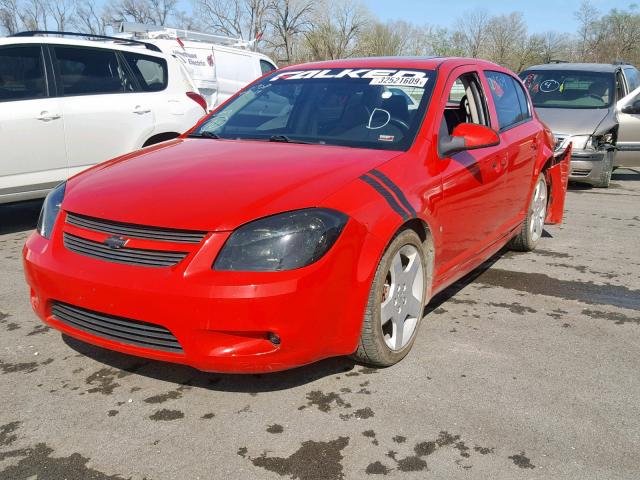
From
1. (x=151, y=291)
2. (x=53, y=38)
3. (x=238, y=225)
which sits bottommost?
(x=151, y=291)

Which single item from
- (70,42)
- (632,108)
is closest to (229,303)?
(70,42)

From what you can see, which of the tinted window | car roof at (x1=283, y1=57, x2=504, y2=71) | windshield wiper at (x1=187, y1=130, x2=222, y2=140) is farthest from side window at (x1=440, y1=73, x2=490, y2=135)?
the tinted window

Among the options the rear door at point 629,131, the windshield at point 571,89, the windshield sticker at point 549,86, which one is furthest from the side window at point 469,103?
the windshield sticker at point 549,86

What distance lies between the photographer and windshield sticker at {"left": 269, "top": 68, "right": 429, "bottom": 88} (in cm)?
381

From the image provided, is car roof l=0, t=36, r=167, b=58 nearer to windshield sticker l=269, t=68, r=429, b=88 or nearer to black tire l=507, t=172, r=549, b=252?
windshield sticker l=269, t=68, r=429, b=88

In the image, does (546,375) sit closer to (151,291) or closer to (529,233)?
(151,291)

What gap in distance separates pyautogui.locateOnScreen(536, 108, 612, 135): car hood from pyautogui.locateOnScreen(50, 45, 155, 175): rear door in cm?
551

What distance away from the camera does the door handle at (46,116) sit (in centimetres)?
587

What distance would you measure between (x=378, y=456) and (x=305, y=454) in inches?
11.3

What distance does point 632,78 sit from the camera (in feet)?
34.9

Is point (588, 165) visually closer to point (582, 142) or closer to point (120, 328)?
point (582, 142)

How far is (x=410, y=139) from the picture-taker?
3434 mm

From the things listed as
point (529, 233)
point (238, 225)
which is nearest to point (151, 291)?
point (238, 225)

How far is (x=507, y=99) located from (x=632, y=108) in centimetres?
532
